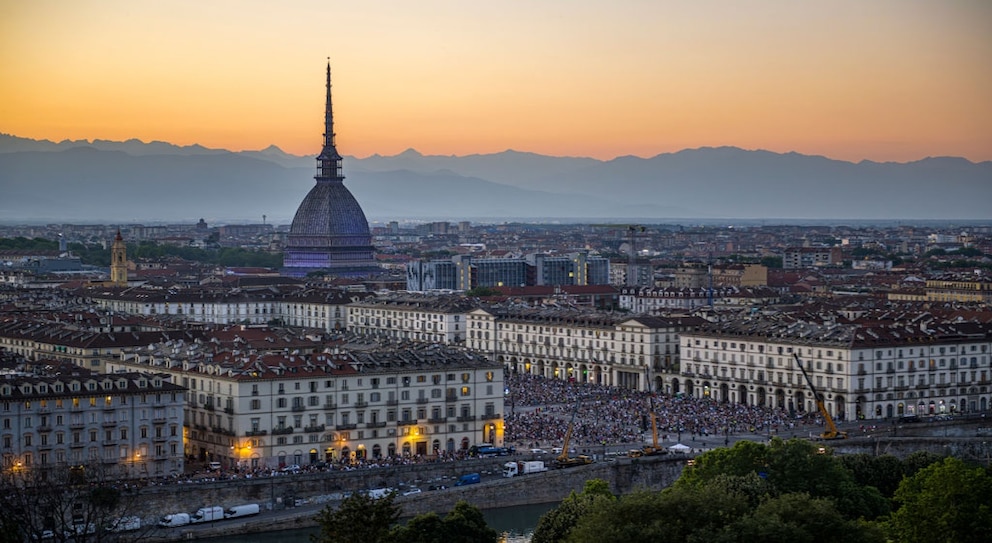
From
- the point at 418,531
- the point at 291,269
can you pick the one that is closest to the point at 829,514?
the point at 418,531

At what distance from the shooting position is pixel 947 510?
38.6m

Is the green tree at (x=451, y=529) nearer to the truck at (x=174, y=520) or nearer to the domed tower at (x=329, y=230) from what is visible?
the truck at (x=174, y=520)

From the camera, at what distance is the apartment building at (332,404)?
172ft

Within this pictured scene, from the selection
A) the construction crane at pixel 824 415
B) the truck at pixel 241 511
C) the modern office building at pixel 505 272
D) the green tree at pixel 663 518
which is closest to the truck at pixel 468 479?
the truck at pixel 241 511

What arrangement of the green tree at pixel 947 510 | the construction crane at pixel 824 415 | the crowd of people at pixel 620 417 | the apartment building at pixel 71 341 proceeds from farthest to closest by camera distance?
the apartment building at pixel 71 341
the crowd of people at pixel 620 417
the construction crane at pixel 824 415
the green tree at pixel 947 510

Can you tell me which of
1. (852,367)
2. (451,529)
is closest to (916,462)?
(852,367)

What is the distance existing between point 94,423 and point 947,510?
2311 centimetres

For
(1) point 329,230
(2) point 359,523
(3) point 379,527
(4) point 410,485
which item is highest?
(1) point 329,230

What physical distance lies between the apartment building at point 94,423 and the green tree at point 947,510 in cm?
2067

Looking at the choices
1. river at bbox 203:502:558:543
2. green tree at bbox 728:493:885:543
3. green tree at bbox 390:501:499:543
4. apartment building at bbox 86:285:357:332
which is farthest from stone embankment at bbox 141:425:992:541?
apartment building at bbox 86:285:357:332

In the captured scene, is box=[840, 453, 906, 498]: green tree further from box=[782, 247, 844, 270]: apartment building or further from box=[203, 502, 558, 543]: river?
box=[782, 247, 844, 270]: apartment building

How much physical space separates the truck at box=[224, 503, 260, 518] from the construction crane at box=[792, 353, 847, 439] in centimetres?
2015

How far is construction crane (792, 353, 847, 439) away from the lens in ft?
192

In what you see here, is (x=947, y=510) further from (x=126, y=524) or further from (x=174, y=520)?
(x=126, y=524)
